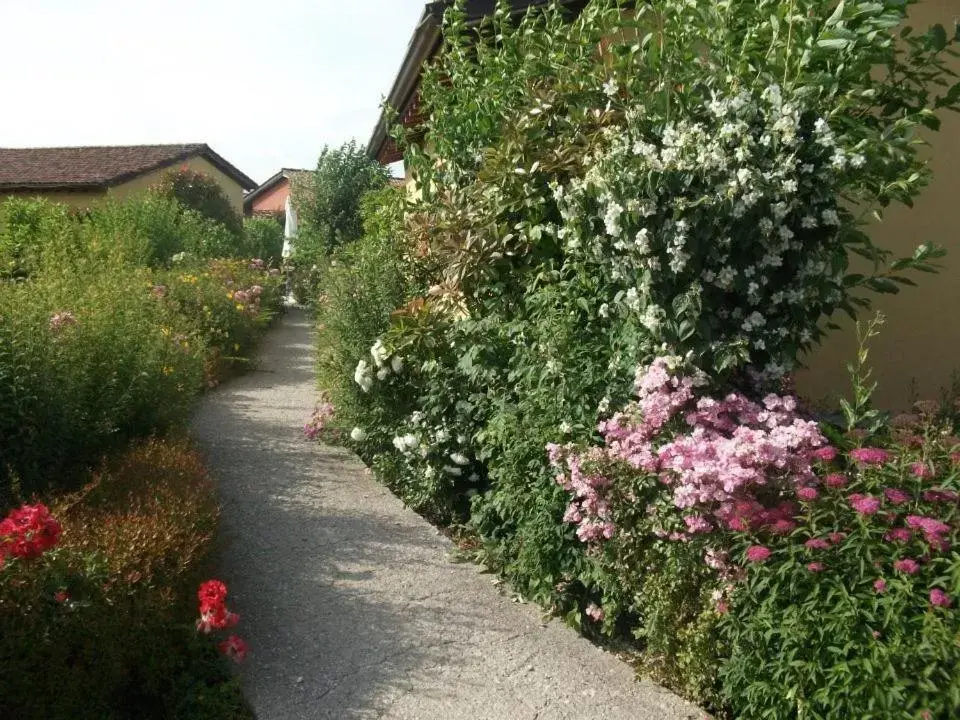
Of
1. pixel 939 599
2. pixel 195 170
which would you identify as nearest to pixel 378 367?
pixel 939 599

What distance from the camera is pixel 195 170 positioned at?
91.9 ft

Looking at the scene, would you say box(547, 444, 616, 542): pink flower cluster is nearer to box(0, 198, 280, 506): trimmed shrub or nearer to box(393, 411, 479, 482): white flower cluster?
box(393, 411, 479, 482): white flower cluster

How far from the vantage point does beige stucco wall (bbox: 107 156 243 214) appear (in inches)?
985

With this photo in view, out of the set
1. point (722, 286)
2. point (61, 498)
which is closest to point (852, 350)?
point (722, 286)

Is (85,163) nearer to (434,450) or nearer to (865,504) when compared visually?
(434,450)

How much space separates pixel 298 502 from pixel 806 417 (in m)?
3.20

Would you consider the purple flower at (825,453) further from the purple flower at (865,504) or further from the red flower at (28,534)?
the red flower at (28,534)

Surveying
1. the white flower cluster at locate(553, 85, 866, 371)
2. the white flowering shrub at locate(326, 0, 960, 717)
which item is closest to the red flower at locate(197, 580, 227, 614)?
the white flowering shrub at locate(326, 0, 960, 717)

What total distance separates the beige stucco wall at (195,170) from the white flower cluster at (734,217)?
1986cm

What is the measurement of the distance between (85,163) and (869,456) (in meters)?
28.2

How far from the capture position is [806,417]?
4066 mm

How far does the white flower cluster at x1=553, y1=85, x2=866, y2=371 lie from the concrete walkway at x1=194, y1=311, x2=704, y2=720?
1585 millimetres

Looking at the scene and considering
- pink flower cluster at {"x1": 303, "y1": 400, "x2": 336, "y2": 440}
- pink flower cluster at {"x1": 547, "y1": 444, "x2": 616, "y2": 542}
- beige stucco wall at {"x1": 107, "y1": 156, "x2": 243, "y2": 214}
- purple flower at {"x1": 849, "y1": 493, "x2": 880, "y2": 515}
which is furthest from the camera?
beige stucco wall at {"x1": 107, "y1": 156, "x2": 243, "y2": 214}

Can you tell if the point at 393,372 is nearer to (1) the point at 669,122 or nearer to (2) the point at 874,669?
(1) the point at 669,122
